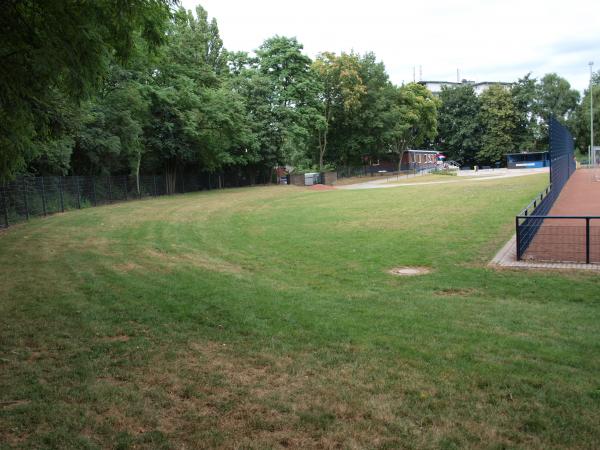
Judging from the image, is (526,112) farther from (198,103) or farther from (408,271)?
(408,271)

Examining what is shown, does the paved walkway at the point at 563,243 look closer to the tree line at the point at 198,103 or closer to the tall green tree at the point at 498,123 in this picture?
the tree line at the point at 198,103

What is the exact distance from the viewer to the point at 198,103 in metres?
38.8

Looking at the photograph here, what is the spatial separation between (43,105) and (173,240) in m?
7.24

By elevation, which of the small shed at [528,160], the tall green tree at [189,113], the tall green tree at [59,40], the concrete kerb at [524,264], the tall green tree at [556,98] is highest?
the tall green tree at [556,98]

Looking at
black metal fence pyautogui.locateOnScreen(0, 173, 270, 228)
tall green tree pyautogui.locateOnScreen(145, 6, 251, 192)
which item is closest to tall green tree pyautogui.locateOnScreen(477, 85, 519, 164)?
tall green tree pyautogui.locateOnScreen(145, 6, 251, 192)

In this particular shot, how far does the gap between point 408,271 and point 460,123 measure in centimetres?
8943

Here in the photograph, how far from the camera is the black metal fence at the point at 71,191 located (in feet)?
75.3

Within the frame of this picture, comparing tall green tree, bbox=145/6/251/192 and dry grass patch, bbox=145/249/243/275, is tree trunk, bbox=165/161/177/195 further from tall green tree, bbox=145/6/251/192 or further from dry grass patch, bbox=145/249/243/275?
dry grass patch, bbox=145/249/243/275

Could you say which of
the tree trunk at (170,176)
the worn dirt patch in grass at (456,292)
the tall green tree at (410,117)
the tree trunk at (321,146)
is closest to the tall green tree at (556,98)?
the tall green tree at (410,117)

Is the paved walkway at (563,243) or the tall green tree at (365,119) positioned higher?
the tall green tree at (365,119)

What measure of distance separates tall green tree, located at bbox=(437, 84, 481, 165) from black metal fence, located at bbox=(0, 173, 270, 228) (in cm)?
6195

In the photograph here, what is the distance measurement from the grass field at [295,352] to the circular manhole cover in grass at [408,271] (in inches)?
13.3

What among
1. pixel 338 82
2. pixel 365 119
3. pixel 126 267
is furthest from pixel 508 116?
pixel 126 267

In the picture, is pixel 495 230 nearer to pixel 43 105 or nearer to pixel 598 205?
pixel 598 205
